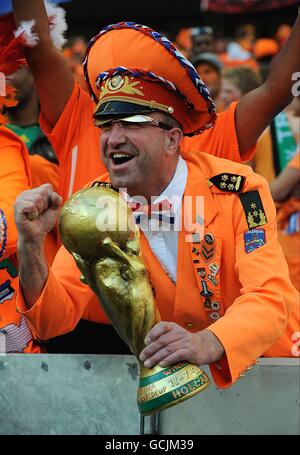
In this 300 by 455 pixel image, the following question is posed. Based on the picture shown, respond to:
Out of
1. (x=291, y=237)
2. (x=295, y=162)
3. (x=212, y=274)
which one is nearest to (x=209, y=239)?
(x=212, y=274)

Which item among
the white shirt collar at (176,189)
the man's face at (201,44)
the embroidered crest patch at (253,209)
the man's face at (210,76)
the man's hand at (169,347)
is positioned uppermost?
the white shirt collar at (176,189)

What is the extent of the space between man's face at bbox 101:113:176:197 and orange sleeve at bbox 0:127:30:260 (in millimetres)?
429

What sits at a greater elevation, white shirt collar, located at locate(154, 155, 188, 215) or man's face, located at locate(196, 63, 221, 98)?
white shirt collar, located at locate(154, 155, 188, 215)

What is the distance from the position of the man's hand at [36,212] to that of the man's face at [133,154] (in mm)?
325

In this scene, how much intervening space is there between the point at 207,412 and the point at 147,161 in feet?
2.65

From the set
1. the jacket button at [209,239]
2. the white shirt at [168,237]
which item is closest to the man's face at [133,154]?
the white shirt at [168,237]

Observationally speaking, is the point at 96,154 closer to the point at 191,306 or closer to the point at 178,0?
the point at 191,306

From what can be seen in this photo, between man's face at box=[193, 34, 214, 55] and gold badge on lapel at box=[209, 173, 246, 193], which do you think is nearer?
gold badge on lapel at box=[209, 173, 246, 193]

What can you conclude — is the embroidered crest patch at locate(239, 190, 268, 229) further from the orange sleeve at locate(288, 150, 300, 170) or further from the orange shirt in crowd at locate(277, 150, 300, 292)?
the orange shirt in crowd at locate(277, 150, 300, 292)

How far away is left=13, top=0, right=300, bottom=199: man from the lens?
3414 millimetres

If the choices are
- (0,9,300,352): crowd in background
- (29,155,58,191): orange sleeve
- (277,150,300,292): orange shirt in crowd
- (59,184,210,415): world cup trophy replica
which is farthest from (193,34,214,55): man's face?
(59,184,210,415): world cup trophy replica

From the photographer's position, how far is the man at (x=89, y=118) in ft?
11.2

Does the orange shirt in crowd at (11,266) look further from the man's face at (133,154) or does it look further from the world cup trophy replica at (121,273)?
the world cup trophy replica at (121,273)

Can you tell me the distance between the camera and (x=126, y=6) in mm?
14453
